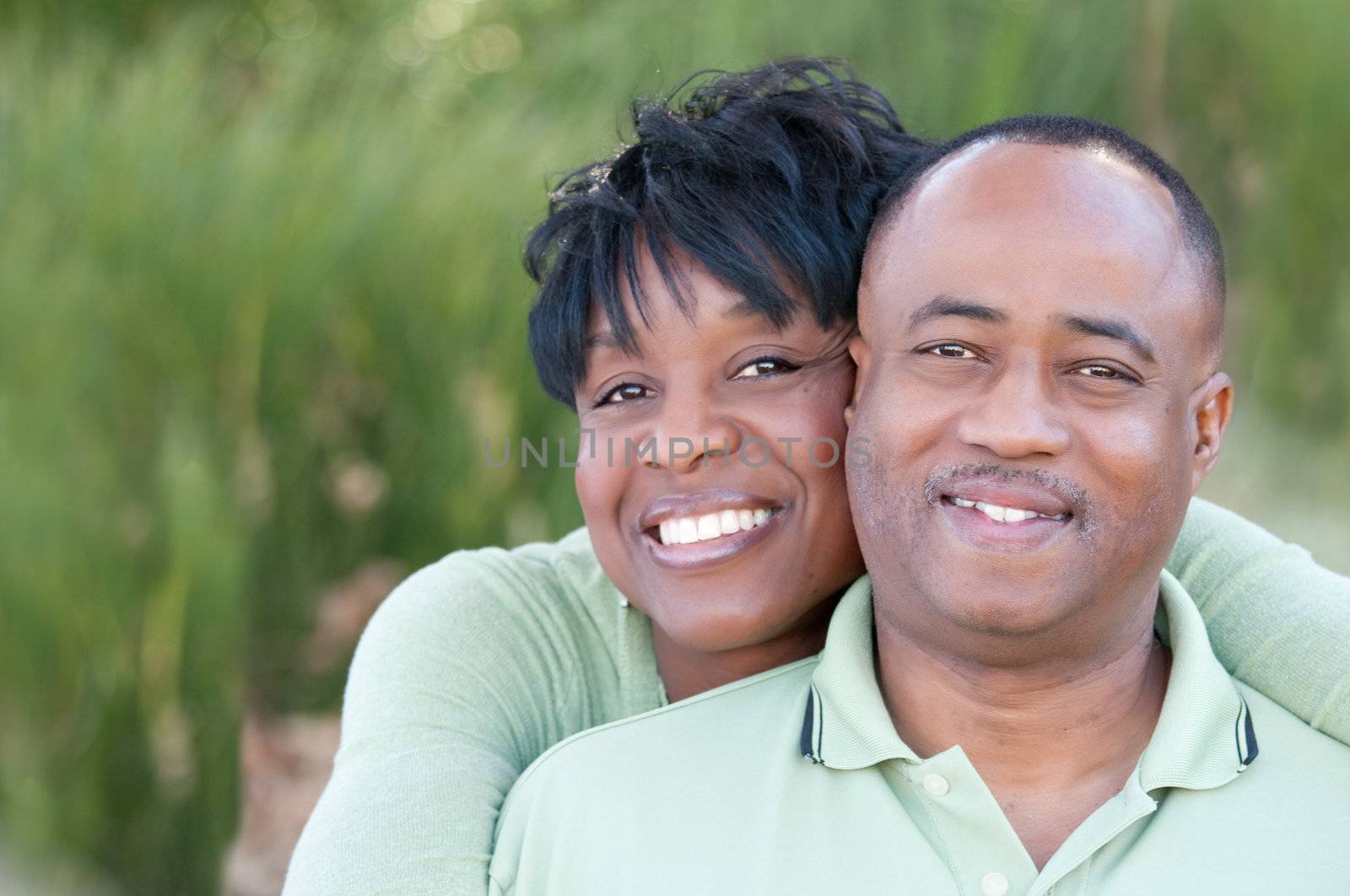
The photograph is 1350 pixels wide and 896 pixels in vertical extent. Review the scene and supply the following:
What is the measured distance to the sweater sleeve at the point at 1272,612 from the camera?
1.97m

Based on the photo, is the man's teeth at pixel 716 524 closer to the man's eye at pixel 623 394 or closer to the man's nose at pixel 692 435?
the man's nose at pixel 692 435

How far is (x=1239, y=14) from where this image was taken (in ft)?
14.4

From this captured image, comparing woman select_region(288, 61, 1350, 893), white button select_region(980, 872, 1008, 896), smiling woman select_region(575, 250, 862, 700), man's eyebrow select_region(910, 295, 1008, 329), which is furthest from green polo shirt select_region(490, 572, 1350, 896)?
man's eyebrow select_region(910, 295, 1008, 329)

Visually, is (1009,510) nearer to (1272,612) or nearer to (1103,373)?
(1103,373)

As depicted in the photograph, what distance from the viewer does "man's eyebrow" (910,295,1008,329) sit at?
6.07 ft

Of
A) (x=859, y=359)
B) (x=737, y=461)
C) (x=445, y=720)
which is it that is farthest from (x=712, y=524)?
(x=445, y=720)

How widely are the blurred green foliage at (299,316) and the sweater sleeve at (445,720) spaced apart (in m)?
1.37

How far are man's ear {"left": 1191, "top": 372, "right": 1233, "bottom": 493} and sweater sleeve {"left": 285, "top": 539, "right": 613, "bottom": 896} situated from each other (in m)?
1.08

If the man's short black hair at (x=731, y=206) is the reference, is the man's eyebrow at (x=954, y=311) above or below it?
below

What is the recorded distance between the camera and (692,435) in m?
2.24

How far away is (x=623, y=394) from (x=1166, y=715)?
1.01m

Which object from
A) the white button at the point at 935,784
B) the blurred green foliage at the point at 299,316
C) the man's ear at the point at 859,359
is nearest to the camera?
the white button at the point at 935,784

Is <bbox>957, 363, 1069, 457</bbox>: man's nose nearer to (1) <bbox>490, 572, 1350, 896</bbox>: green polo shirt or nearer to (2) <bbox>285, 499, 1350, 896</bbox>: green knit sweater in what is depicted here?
(1) <bbox>490, 572, 1350, 896</bbox>: green polo shirt

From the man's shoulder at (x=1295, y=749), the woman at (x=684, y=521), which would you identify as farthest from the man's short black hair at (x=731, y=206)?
the man's shoulder at (x=1295, y=749)
